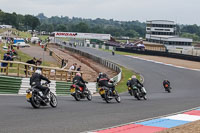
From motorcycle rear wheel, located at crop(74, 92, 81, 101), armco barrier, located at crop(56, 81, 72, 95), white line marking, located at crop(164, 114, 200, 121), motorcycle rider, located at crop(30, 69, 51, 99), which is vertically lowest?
armco barrier, located at crop(56, 81, 72, 95)

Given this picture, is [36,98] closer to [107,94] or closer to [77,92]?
[77,92]

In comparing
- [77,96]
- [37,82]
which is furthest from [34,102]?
[77,96]

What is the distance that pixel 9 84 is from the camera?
21203 millimetres

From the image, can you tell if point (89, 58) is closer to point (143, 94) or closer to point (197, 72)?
point (197, 72)

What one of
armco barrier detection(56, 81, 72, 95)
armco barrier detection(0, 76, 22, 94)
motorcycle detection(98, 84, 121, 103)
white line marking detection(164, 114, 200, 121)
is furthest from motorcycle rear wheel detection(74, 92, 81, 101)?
white line marking detection(164, 114, 200, 121)

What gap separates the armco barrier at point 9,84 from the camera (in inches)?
822

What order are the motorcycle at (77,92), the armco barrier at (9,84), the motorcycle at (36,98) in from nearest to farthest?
the motorcycle at (36,98) < the motorcycle at (77,92) < the armco barrier at (9,84)

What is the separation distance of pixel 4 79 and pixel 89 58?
53358 mm

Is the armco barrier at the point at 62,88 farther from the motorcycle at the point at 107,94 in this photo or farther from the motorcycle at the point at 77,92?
the motorcycle at the point at 107,94

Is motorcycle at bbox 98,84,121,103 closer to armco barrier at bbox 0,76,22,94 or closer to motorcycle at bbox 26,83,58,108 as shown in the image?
motorcycle at bbox 26,83,58,108

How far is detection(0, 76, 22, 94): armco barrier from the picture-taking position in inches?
822

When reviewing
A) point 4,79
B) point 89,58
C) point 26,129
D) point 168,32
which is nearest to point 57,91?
point 4,79

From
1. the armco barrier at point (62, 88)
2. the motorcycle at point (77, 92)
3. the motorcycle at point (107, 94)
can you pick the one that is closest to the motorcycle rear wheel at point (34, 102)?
the motorcycle at point (77, 92)

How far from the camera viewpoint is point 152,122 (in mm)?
11680
